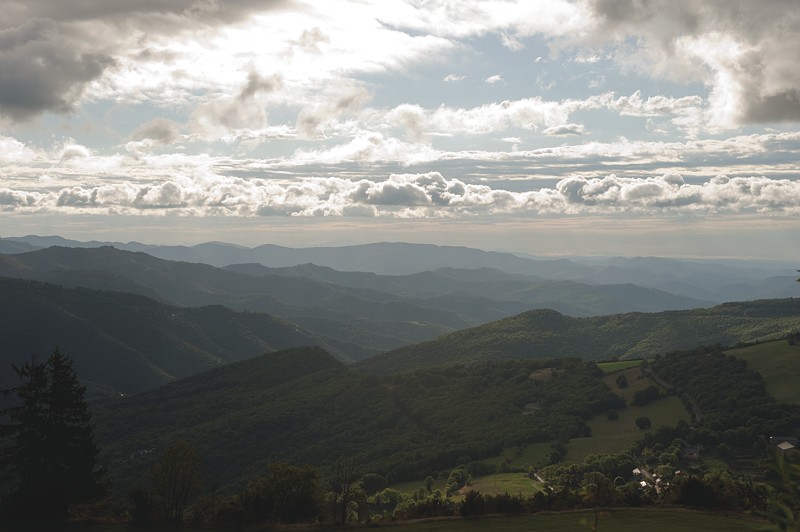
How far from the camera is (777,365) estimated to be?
456 feet

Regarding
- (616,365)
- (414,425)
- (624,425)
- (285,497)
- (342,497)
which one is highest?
(285,497)

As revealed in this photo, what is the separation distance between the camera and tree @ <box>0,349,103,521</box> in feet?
152

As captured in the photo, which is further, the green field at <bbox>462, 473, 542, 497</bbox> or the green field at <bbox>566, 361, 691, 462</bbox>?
the green field at <bbox>566, 361, 691, 462</bbox>

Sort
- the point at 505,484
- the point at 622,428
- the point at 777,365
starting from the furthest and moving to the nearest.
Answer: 1. the point at 777,365
2. the point at 622,428
3. the point at 505,484

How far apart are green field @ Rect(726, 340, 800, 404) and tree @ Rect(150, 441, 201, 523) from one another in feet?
378

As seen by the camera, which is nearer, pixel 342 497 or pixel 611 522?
pixel 611 522

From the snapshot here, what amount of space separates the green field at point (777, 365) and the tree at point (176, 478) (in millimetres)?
115319

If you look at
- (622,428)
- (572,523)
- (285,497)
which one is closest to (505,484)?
(622,428)

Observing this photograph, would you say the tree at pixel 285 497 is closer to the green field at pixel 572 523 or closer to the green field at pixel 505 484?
the green field at pixel 572 523

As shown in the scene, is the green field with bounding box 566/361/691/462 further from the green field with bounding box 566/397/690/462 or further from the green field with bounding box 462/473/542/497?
the green field with bounding box 462/473/542/497

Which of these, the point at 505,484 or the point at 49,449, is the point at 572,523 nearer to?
the point at 49,449

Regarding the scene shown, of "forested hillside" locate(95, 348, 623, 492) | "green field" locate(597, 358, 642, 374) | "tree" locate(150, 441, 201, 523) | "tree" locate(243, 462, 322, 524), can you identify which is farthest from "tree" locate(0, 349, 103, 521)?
"green field" locate(597, 358, 642, 374)

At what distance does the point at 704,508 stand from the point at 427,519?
70.6 ft

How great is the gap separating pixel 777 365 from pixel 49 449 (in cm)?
14642
